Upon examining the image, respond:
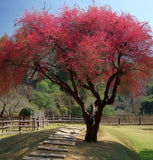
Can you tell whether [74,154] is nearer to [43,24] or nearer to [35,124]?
[43,24]

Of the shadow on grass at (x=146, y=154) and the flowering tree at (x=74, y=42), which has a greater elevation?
the flowering tree at (x=74, y=42)

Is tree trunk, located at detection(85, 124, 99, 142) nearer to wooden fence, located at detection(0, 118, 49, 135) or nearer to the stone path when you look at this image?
the stone path

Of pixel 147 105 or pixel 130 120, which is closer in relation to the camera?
pixel 130 120

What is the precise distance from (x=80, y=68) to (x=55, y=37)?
1.58m

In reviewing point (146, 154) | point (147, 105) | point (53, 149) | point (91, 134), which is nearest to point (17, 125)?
point (91, 134)

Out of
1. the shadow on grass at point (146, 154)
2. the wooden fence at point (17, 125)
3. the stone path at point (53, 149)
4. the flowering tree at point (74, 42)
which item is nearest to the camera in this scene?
the stone path at point (53, 149)

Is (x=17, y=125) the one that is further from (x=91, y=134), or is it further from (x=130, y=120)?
(x=130, y=120)

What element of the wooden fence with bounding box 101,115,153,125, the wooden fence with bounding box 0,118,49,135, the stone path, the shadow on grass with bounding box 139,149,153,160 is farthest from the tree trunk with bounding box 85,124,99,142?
the wooden fence with bounding box 101,115,153,125

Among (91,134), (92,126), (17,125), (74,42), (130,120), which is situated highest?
(74,42)

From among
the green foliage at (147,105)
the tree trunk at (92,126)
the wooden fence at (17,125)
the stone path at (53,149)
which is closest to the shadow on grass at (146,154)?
the tree trunk at (92,126)

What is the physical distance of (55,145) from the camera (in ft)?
21.9

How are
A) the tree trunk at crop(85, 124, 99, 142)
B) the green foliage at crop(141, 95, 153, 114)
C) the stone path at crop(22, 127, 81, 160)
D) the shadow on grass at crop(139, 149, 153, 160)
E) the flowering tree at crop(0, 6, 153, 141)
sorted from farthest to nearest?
the green foliage at crop(141, 95, 153, 114), the shadow on grass at crop(139, 149, 153, 160), the tree trunk at crop(85, 124, 99, 142), the flowering tree at crop(0, 6, 153, 141), the stone path at crop(22, 127, 81, 160)

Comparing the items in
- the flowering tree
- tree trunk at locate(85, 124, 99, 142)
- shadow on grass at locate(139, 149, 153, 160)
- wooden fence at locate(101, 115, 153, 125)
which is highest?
the flowering tree

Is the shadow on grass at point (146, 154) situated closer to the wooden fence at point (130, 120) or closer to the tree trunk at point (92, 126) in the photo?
the tree trunk at point (92, 126)
